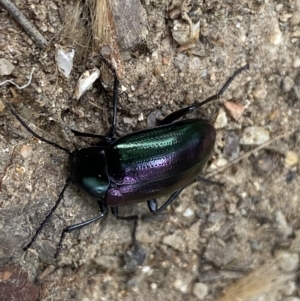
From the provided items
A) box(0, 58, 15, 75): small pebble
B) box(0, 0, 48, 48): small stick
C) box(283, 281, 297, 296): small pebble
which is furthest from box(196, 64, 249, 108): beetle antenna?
box(283, 281, 297, 296): small pebble

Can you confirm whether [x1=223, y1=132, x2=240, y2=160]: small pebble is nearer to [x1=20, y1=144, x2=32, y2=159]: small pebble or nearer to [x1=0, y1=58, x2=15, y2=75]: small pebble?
[x1=20, y1=144, x2=32, y2=159]: small pebble

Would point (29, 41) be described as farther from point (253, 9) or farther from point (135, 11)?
point (253, 9)

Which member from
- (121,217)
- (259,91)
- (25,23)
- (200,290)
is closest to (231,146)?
(259,91)

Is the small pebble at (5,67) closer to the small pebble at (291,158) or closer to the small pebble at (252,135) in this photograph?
the small pebble at (252,135)

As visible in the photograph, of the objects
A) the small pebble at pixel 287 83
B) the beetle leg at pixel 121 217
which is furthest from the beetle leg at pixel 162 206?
the small pebble at pixel 287 83

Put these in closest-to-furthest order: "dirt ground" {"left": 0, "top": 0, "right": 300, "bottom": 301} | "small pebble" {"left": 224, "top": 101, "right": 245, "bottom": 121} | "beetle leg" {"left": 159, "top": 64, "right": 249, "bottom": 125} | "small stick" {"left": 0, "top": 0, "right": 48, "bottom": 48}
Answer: "small stick" {"left": 0, "top": 0, "right": 48, "bottom": 48} → "dirt ground" {"left": 0, "top": 0, "right": 300, "bottom": 301} → "beetle leg" {"left": 159, "top": 64, "right": 249, "bottom": 125} → "small pebble" {"left": 224, "top": 101, "right": 245, "bottom": 121}

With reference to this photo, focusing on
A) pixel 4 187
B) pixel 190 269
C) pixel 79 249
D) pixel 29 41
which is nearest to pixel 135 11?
pixel 29 41
